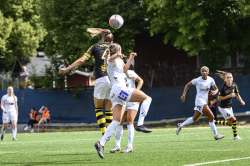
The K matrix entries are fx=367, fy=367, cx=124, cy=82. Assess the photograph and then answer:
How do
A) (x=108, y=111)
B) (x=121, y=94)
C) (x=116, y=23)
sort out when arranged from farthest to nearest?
1. (x=116, y=23)
2. (x=108, y=111)
3. (x=121, y=94)

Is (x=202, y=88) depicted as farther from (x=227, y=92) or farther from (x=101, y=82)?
(x=101, y=82)

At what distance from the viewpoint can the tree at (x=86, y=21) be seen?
23469mm

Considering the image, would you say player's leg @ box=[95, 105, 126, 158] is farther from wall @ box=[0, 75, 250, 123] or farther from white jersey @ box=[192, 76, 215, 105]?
wall @ box=[0, 75, 250, 123]

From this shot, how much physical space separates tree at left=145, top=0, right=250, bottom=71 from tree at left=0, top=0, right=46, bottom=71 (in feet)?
66.0

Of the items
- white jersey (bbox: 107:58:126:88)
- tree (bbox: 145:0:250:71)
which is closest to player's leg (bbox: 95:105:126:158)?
white jersey (bbox: 107:58:126:88)

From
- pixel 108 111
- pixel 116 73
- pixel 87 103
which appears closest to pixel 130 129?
pixel 108 111

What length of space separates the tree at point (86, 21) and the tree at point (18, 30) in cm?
1306

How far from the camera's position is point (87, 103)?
80.8 ft

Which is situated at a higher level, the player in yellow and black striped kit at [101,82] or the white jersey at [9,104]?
the player in yellow and black striped kit at [101,82]

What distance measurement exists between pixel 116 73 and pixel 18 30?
35.0 meters

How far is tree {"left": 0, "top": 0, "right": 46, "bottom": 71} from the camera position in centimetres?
3834

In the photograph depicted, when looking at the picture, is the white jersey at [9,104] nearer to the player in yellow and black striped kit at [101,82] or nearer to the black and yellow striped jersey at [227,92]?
the player in yellow and black striped kit at [101,82]

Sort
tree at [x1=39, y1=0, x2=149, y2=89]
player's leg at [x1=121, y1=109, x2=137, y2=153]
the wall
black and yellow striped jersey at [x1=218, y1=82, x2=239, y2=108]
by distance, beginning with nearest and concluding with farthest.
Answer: player's leg at [x1=121, y1=109, x2=137, y2=153]
black and yellow striped jersey at [x1=218, y1=82, x2=239, y2=108]
the wall
tree at [x1=39, y1=0, x2=149, y2=89]

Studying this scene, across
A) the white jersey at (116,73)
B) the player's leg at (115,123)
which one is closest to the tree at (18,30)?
the white jersey at (116,73)
